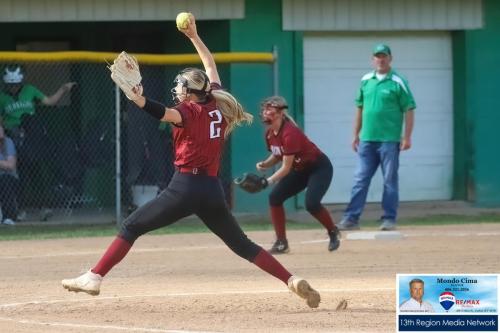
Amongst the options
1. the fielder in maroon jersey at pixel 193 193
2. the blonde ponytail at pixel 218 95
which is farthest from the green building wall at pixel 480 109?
the fielder in maroon jersey at pixel 193 193

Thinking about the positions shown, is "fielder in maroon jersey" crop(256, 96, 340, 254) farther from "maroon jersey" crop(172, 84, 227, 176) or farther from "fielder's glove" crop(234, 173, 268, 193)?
"maroon jersey" crop(172, 84, 227, 176)

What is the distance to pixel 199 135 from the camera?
953 centimetres

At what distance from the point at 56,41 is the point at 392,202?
7.74 m

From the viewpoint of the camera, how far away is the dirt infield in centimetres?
931

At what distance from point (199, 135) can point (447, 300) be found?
2402mm

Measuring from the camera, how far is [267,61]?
1836 cm

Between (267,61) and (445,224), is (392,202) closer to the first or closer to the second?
(445,224)

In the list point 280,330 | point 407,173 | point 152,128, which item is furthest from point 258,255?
point 407,173

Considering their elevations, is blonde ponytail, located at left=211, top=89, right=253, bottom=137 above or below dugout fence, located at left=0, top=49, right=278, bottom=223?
above

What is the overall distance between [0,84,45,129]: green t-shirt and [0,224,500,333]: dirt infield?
2.68 meters

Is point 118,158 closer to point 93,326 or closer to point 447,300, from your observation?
point 93,326

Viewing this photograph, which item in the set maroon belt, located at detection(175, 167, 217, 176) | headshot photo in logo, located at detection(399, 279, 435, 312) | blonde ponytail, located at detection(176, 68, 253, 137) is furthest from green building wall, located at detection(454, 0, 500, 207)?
headshot photo in logo, located at detection(399, 279, 435, 312)

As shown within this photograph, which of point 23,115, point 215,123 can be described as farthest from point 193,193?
point 23,115

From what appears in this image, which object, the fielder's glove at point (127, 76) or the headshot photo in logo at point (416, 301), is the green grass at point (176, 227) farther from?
the headshot photo in logo at point (416, 301)
